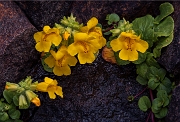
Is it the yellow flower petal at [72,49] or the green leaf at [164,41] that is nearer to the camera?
the yellow flower petal at [72,49]

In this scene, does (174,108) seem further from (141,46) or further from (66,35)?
(66,35)

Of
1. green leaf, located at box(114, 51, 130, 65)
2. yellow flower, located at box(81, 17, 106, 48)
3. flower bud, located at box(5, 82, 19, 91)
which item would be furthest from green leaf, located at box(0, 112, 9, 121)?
green leaf, located at box(114, 51, 130, 65)

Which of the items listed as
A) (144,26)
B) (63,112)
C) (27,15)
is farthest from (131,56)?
(27,15)

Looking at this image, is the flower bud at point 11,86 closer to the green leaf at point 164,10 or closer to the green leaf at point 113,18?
the green leaf at point 113,18

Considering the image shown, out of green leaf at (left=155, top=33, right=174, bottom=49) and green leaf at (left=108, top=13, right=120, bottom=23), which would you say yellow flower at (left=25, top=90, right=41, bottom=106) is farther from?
green leaf at (left=155, top=33, right=174, bottom=49)

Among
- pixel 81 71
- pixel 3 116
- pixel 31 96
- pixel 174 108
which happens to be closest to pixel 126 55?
pixel 81 71

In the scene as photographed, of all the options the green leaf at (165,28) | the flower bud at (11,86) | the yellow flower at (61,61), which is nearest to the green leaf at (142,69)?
the green leaf at (165,28)
